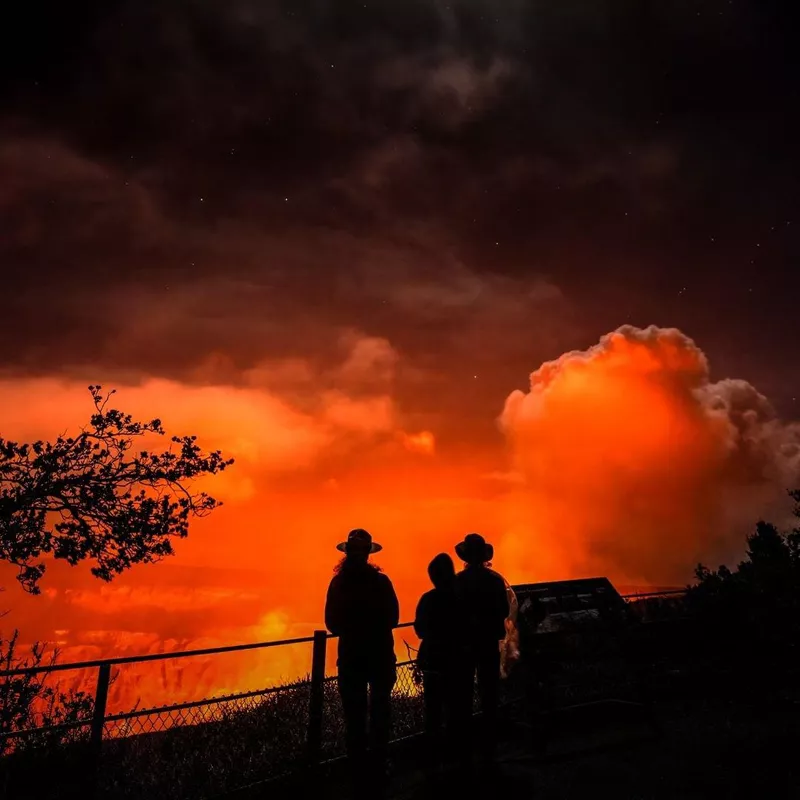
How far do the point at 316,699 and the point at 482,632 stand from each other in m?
1.90

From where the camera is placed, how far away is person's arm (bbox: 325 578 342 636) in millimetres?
5270

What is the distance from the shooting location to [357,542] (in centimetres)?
545

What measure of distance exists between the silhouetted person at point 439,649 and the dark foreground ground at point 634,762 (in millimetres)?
399

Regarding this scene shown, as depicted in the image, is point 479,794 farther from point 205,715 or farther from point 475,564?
point 205,715

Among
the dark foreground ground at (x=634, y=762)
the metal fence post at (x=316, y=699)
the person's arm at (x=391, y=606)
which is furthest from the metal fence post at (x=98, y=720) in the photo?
the person's arm at (x=391, y=606)

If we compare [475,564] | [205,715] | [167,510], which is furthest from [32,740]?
[475,564]

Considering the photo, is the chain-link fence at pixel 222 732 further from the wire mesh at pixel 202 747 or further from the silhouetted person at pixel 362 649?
the silhouetted person at pixel 362 649

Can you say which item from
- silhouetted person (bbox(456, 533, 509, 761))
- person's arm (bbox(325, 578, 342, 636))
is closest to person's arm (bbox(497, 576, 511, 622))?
silhouetted person (bbox(456, 533, 509, 761))

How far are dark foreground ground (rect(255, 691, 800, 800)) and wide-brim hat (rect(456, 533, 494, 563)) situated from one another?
79.0 inches

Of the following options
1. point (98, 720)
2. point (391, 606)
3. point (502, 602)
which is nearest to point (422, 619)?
point (391, 606)

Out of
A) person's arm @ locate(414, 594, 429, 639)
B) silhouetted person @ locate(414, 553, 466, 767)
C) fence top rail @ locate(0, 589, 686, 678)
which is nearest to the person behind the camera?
fence top rail @ locate(0, 589, 686, 678)

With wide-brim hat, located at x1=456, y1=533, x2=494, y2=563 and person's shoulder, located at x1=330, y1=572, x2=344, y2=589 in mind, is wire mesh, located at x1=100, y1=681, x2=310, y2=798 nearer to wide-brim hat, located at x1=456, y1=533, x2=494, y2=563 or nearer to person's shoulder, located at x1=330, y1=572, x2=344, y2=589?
person's shoulder, located at x1=330, y1=572, x2=344, y2=589

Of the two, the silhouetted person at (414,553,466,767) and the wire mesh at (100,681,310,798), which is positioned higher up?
the silhouetted person at (414,553,466,767)

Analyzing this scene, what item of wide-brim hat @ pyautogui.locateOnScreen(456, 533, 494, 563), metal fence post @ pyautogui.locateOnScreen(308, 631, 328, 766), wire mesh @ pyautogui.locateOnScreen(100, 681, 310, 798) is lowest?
wire mesh @ pyautogui.locateOnScreen(100, 681, 310, 798)
